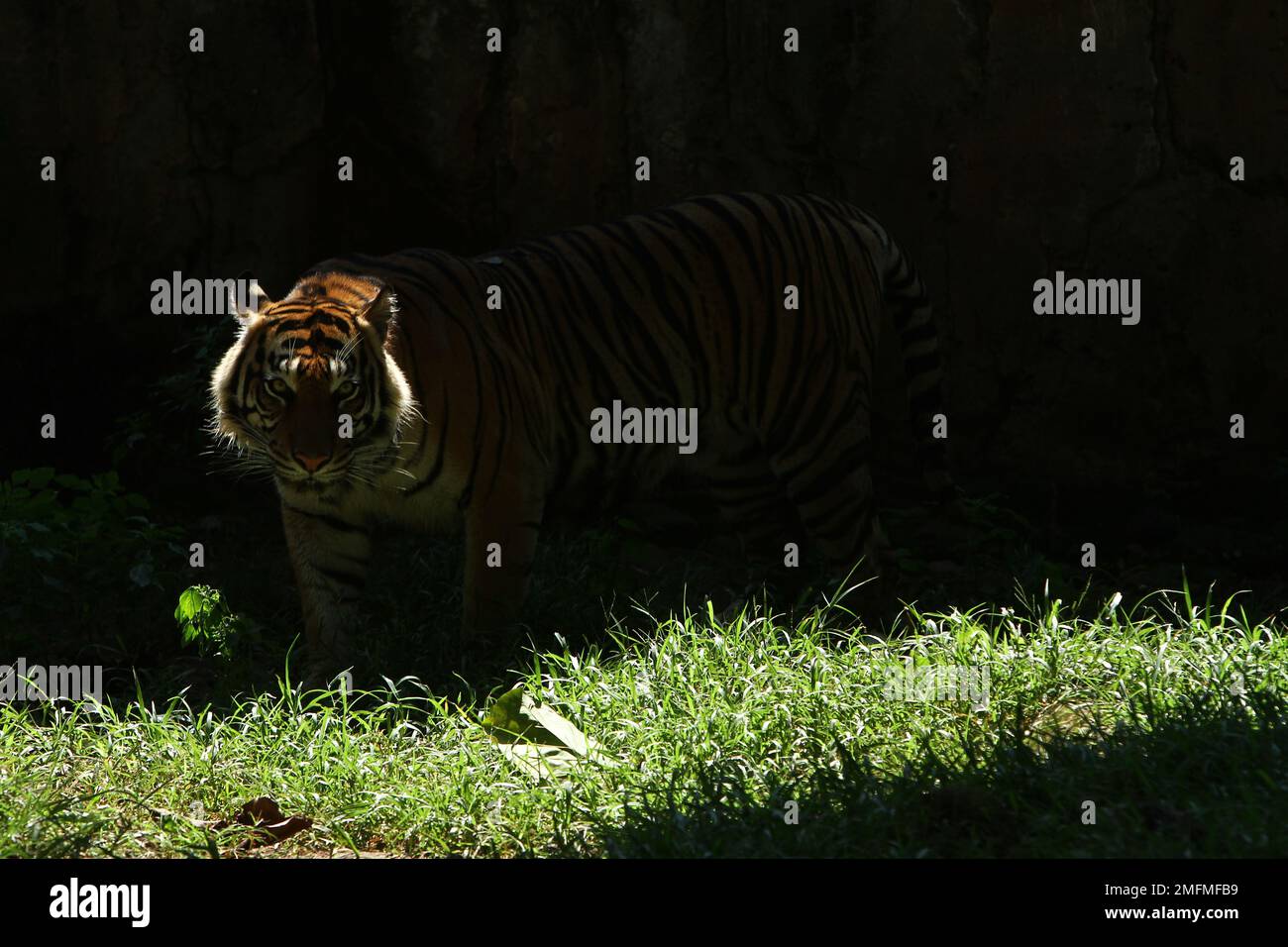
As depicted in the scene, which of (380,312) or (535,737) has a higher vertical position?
(380,312)

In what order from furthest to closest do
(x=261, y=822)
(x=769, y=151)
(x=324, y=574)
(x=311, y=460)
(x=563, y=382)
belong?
1. (x=769, y=151)
2. (x=563, y=382)
3. (x=324, y=574)
4. (x=311, y=460)
5. (x=261, y=822)

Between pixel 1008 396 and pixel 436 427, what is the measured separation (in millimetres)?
2724

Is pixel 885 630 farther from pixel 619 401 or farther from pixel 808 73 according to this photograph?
pixel 808 73

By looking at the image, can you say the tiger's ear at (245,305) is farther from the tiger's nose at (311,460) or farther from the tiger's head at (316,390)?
the tiger's nose at (311,460)

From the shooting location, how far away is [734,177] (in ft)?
22.7

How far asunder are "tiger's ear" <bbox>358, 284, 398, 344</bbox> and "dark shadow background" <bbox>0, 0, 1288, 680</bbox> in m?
1.60

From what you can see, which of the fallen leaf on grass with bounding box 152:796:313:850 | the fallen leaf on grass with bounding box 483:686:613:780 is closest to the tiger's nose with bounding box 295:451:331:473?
the fallen leaf on grass with bounding box 483:686:613:780
